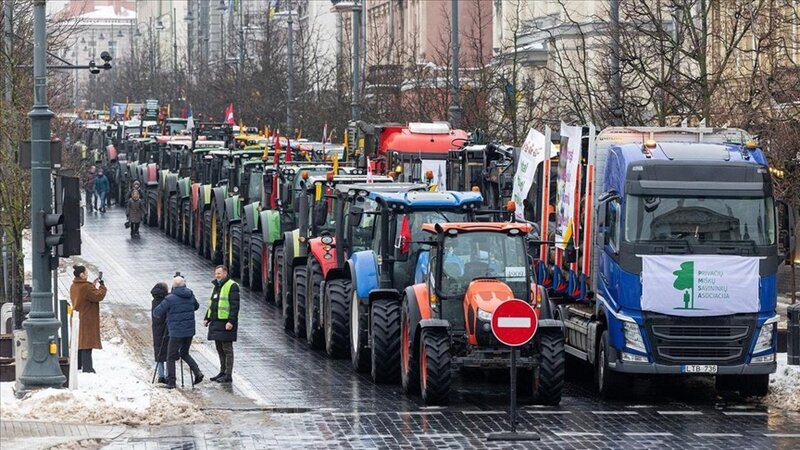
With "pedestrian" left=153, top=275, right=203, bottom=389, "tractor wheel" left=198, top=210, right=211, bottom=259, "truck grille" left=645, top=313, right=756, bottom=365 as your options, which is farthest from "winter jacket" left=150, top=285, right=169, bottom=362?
"tractor wheel" left=198, top=210, right=211, bottom=259

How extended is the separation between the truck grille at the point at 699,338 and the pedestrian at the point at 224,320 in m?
5.37

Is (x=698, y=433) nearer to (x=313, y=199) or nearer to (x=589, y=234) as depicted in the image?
(x=589, y=234)

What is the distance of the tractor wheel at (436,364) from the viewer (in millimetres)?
21266

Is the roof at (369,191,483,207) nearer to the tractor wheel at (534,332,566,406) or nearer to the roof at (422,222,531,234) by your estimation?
the roof at (422,222,531,234)

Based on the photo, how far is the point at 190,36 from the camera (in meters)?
112

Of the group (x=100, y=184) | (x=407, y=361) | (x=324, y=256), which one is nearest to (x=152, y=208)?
(x=100, y=184)

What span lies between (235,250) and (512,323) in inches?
787

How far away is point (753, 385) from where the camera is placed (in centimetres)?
2241

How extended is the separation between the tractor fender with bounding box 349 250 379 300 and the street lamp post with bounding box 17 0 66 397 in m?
4.33

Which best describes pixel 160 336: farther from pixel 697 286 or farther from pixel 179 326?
pixel 697 286

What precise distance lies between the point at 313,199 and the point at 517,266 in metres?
9.60

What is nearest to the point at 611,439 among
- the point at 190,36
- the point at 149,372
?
the point at 149,372

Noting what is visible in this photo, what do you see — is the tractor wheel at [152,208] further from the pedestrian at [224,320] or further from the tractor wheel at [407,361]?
the tractor wheel at [407,361]

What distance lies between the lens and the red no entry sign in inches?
752
